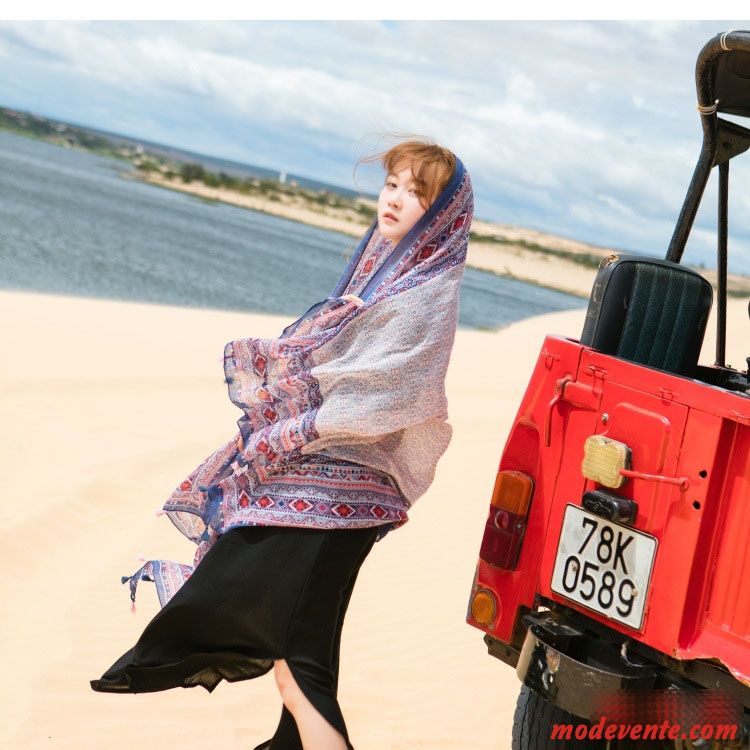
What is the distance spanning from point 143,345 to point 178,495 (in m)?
11.4

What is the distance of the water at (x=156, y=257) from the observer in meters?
32.3

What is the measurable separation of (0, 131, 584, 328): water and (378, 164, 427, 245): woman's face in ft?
77.6

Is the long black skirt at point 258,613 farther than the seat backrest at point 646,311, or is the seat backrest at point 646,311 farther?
the seat backrest at point 646,311

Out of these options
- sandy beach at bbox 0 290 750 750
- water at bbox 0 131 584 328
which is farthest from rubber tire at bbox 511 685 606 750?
water at bbox 0 131 584 328

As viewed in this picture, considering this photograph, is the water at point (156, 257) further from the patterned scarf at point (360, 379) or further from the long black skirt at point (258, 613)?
the long black skirt at point (258, 613)

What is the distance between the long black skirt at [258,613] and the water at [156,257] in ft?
77.8

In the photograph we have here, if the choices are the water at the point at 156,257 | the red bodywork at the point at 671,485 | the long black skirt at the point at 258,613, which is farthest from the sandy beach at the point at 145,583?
the water at the point at 156,257

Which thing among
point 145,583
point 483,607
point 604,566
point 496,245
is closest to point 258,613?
point 483,607

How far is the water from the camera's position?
32.3 m

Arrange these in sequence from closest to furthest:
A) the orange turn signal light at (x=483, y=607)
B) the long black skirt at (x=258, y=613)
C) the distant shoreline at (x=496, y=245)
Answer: the long black skirt at (x=258, y=613) → the orange turn signal light at (x=483, y=607) → the distant shoreline at (x=496, y=245)

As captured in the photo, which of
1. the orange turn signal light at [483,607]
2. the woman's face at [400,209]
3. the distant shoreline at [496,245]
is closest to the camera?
the woman's face at [400,209]

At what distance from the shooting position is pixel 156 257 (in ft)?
143

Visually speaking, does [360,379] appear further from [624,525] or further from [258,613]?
[624,525]

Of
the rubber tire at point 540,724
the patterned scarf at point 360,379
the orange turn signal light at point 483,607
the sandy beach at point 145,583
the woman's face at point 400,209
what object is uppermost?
the woman's face at point 400,209
